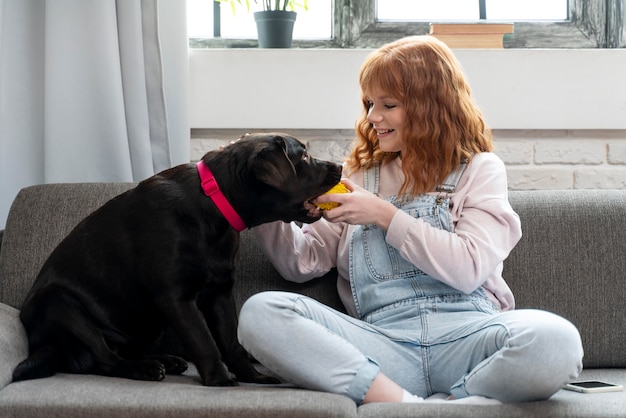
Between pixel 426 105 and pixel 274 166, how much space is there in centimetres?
47

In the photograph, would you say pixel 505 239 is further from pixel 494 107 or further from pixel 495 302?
pixel 494 107

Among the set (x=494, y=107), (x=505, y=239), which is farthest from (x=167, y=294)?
(x=494, y=107)

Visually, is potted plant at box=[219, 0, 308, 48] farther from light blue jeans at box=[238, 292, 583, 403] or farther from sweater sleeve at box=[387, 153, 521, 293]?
light blue jeans at box=[238, 292, 583, 403]

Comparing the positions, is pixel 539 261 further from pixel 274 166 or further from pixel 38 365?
pixel 38 365

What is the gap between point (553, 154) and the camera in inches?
107

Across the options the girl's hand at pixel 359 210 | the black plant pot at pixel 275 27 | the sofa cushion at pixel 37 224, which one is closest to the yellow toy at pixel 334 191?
the girl's hand at pixel 359 210

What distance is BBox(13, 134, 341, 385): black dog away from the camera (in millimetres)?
1781

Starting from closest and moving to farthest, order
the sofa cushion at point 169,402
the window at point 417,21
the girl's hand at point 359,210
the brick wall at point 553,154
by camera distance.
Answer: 1. the sofa cushion at point 169,402
2. the girl's hand at point 359,210
3. the brick wall at point 553,154
4. the window at point 417,21

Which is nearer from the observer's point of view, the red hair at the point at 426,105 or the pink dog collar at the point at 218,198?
the pink dog collar at the point at 218,198

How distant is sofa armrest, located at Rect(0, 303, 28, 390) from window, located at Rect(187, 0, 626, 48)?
1.33 m

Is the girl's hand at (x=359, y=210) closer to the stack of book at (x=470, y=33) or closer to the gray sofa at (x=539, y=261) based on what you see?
the gray sofa at (x=539, y=261)

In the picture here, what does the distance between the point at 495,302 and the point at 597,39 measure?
1380mm

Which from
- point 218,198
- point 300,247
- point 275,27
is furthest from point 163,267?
point 275,27

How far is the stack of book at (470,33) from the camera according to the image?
2.74 m
